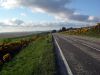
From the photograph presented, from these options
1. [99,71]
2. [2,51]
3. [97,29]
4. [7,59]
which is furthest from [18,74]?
[97,29]

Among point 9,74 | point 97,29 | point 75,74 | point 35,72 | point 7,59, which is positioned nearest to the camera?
point 75,74

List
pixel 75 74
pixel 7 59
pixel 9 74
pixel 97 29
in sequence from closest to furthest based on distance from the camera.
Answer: pixel 75 74, pixel 9 74, pixel 7 59, pixel 97 29

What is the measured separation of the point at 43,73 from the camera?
41.5ft

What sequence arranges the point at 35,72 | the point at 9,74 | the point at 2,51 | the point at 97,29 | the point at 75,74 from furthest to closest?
the point at 97,29 → the point at 2,51 → the point at 9,74 → the point at 35,72 → the point at 75,74

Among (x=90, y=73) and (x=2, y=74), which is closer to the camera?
(x=90, y=73)

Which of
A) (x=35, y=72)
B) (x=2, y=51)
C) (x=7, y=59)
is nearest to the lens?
(x=35, y=72)

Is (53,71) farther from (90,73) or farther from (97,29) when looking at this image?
(97,29)

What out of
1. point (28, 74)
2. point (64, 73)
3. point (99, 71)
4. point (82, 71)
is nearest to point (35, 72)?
point (28, 74)

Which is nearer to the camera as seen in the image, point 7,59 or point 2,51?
point 7,59

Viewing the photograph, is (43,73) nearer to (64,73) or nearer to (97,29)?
(64,73)

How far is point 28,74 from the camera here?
12.8 m

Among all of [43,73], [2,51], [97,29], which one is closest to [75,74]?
[43,73]

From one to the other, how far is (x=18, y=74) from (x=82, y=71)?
10.4ft

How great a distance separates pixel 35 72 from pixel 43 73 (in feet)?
1.96
